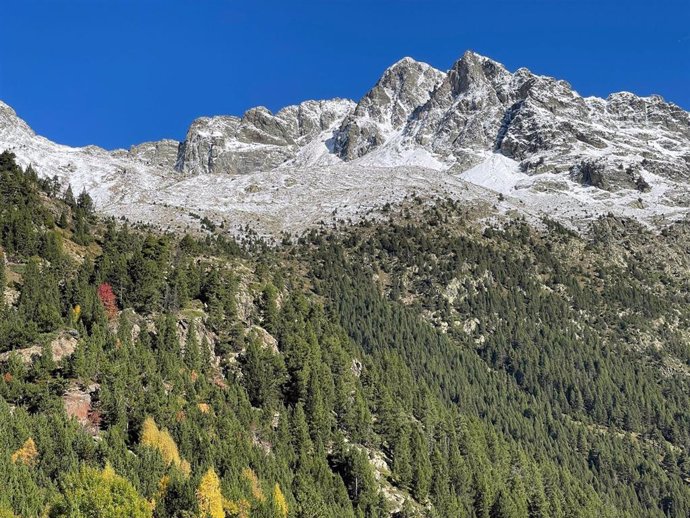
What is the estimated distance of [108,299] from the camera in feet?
372

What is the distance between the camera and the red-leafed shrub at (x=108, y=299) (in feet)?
365

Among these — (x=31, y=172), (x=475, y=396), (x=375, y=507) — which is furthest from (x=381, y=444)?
(x=31, y=172)

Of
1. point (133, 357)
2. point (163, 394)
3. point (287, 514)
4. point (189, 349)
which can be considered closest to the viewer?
point (287, 514)

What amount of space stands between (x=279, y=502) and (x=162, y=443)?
53.8 ft

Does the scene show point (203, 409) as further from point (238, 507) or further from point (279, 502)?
point (238, 507)

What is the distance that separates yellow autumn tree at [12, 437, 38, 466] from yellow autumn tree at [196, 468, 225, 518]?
58.4 feet

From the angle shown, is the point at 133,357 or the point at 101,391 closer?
the point at 101,391

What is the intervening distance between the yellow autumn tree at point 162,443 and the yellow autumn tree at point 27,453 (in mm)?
13144

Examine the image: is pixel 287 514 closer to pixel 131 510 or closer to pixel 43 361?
pixel 131 510

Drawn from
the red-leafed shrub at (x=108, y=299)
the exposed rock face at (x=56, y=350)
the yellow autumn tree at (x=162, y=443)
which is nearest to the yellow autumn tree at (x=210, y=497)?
the yellow autumn tree at (x=162, y=443)

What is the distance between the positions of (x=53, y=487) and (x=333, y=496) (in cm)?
3961

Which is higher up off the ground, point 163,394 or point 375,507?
point 163,394

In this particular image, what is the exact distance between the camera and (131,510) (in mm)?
66312

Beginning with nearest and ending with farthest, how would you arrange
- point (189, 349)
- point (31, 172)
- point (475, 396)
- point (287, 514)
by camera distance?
point (287, 514)
point (189, 349)
point (31, 172)
point (475, 396)
